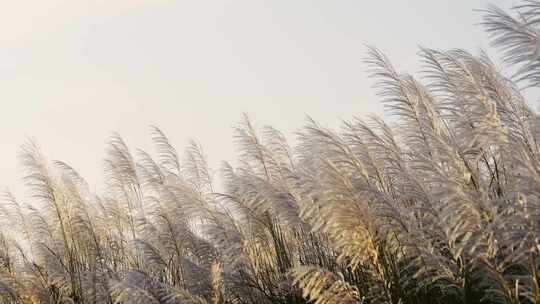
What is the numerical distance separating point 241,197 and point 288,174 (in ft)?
3.34

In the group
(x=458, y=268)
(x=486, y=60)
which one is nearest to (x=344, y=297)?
(x=458, y=268)

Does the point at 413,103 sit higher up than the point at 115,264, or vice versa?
the point at 413,103

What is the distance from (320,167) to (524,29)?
1.80m

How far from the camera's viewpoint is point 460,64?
5.50 metres

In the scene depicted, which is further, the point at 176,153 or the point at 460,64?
the point at 176,153

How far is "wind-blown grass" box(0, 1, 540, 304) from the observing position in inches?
164

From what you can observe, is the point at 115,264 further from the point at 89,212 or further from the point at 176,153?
the point at 176,153

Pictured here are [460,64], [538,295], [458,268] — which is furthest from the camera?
[460,64]

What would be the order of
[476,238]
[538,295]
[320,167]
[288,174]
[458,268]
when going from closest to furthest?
[538,295] < [476,238] < [458,268] < [320,167] < [288,174]

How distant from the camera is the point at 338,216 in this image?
493cm

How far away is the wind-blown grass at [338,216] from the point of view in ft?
13.7

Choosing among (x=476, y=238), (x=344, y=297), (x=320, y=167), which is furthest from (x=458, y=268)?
(x=320, y=167)

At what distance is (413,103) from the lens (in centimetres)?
616

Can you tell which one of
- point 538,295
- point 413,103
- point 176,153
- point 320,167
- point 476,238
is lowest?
point 538,295
